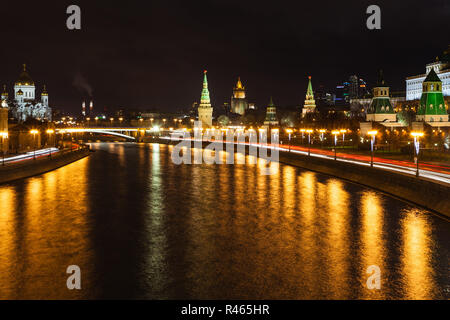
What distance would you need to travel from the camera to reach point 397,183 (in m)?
21.7

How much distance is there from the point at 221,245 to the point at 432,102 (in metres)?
106

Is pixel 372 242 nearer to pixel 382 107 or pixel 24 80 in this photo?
pixel 382 107

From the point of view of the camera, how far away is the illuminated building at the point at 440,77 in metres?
146

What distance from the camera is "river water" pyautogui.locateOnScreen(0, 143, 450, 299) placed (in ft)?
30.2

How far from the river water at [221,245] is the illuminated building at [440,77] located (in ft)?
436

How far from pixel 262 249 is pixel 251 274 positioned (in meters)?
2.28

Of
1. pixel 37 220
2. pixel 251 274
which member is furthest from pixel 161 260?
pixel 37 220

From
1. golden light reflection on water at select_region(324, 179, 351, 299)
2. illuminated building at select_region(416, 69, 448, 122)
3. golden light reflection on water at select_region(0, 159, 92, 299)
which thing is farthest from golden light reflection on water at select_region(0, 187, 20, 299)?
illuminated building at select_region(416, 69, 448, 122)

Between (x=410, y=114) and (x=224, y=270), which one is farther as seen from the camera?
(x=410, y=114)

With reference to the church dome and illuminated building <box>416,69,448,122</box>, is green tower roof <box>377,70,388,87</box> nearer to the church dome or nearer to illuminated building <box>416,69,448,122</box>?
illuminated building <box>416,69,448,122</box>

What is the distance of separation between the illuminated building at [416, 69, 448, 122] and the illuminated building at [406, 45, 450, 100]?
3355 cm

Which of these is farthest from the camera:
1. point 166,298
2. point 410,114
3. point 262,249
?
point 410,114
